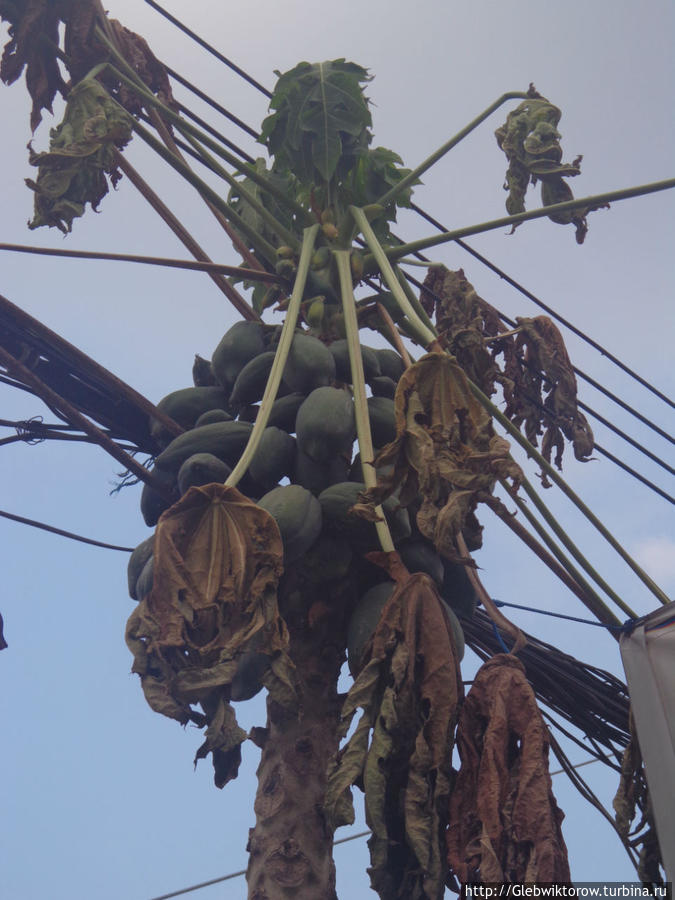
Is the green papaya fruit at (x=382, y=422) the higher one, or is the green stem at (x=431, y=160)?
Result: the green stem at (x=431, y=160)

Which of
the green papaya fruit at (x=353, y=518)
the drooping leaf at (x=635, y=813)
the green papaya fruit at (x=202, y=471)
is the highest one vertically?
the green papaya fruit at (x=202, y=471)

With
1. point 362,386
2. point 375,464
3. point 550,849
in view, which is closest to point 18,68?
point 362,386

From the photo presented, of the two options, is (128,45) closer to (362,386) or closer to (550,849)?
(362,386)

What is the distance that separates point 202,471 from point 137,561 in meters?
0.31

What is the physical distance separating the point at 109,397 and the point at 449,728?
1505 mm

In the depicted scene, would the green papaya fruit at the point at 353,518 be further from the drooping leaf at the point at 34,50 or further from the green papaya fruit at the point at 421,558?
the drooping leaf at the point at 34,50

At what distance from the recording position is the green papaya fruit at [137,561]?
236 cm

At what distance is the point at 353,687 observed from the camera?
186 cm

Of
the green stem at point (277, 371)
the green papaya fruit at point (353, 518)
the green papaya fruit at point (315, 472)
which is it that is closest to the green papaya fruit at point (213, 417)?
the green stem at point (277, 371)

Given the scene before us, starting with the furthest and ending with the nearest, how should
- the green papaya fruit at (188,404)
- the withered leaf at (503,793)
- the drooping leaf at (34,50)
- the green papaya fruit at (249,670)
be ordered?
the drooping leaf at (34,50) < the green papaya fruit at (188,404) < the green papaya fruit at (249,670) < the withered leaf at (503,793)

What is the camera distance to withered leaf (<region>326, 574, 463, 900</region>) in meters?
1.73

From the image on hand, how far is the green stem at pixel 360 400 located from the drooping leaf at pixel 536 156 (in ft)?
3.05

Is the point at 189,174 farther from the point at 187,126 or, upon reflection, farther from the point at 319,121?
the point at 319,121

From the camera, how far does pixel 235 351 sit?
268 cm
